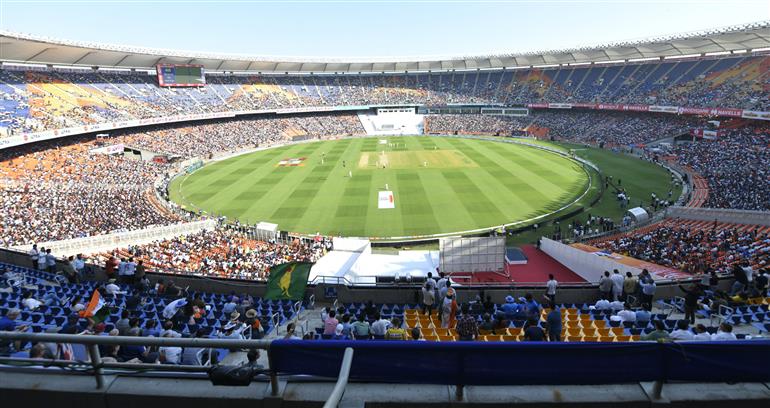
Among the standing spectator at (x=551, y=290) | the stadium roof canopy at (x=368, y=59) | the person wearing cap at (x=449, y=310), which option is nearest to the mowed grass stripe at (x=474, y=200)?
the standing spectator at (x=551, y=290)

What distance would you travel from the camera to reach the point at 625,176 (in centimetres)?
→ 4556

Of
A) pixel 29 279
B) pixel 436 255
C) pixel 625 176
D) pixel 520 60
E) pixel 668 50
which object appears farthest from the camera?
pixel 520 60

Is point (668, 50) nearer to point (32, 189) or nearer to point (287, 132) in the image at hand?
point (287, 132)

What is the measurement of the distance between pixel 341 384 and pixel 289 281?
8.95 meters

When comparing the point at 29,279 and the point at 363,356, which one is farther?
the point at 29,279

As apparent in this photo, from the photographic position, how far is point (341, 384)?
2.79 m

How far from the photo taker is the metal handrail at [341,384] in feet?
8.45

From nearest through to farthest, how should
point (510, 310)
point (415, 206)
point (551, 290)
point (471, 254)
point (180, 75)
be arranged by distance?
point (510, 310), point (551, 290), point (471, 254), point (415, 206), point (180, 75)

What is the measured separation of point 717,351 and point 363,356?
10.1 ft

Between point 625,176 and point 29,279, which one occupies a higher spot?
point 625,176

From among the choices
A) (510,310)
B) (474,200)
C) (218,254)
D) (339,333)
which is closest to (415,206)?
(474,200)

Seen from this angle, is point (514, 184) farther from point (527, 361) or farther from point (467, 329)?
point (527, 361)

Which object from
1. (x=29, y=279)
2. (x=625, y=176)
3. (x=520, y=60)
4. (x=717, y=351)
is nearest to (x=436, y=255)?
(x=29, y=279)

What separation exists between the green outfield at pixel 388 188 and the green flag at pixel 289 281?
769 inches
